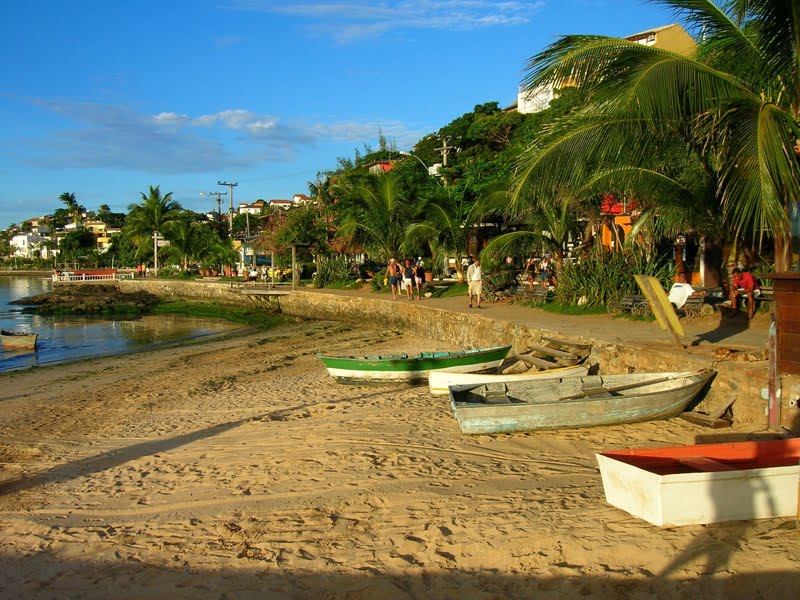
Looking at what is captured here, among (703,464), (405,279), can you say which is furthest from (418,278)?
(703,464)

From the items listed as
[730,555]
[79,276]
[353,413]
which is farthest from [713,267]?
[79,276]

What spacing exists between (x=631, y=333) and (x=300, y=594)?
10.6 metres

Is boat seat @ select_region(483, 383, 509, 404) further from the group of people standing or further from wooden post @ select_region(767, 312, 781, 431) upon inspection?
the group of people standing

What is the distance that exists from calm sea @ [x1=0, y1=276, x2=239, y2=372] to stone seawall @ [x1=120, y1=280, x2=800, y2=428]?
4516 mm

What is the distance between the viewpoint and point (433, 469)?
780 centimetres

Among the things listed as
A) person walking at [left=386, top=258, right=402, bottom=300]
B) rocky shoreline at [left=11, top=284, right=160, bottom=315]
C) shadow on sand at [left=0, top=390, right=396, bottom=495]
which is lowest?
shadow on sand at [left=0, top=390, right=396, bottom=495]

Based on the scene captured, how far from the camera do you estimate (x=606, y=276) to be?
1803 cm

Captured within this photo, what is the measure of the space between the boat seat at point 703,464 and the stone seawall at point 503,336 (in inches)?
120

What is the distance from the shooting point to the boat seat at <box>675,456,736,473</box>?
580 centimetres

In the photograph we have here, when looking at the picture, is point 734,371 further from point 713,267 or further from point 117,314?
point 117,314

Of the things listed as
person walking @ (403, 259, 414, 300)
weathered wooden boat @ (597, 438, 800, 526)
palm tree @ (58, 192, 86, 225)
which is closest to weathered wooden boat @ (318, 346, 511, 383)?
weathered wooden boat @ (597, 438, 800, 526)

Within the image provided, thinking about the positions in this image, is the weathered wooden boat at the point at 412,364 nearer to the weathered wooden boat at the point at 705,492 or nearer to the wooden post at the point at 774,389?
the wooden post at the point at 774,389

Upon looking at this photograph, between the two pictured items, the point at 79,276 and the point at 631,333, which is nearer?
the point at 631,333

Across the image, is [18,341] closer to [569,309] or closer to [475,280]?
[475,280]
